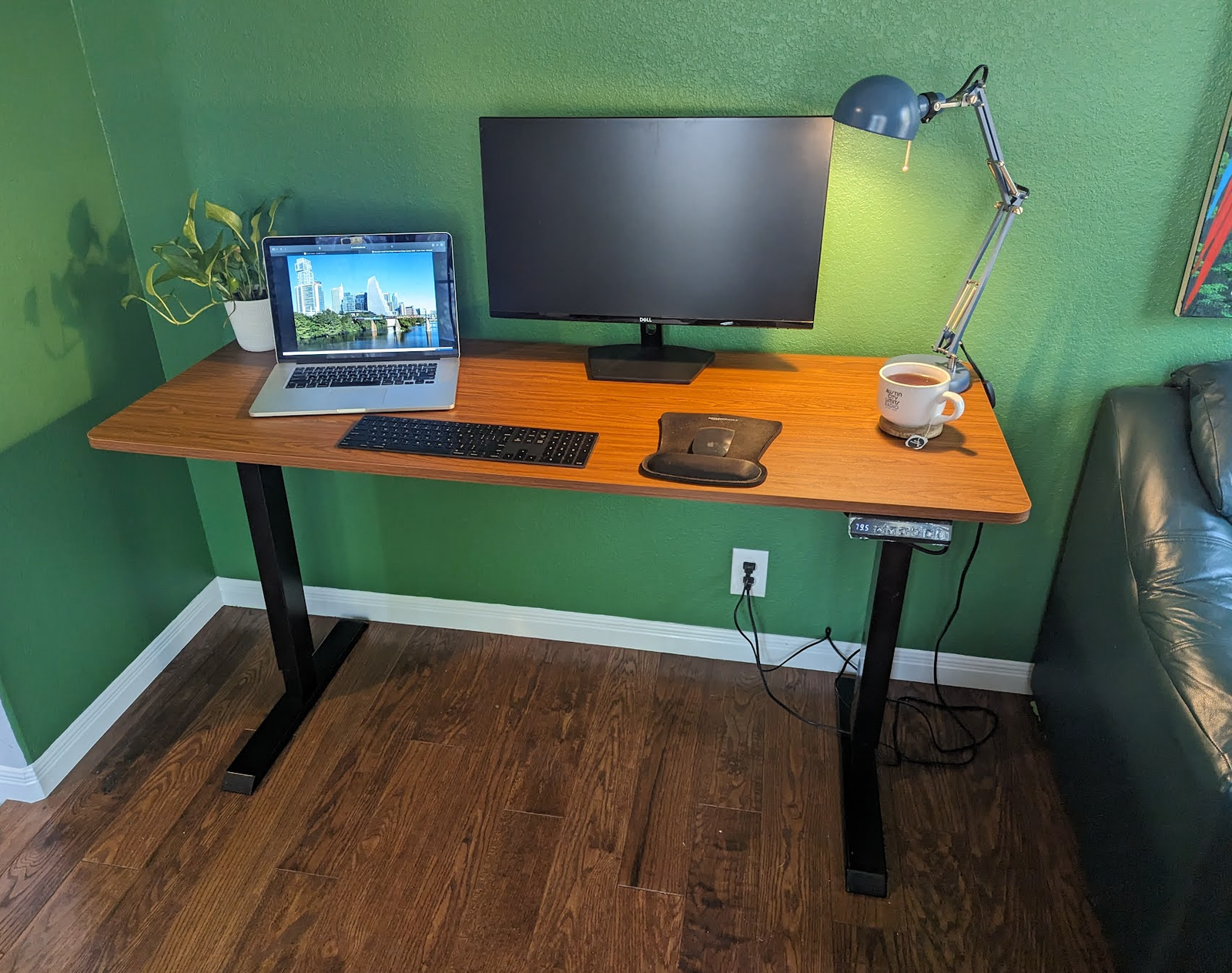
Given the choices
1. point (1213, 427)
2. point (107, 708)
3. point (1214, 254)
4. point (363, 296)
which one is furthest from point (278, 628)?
point (1214, 254)

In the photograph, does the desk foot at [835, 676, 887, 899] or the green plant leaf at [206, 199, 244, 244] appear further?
the green plant leaf at [206, 199, 244, 244]

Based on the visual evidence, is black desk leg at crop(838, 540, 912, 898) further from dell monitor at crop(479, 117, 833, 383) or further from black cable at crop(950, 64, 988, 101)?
black cable at crop(950, 64, 988, 101)

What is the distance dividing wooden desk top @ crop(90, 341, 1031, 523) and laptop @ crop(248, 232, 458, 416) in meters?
0.08

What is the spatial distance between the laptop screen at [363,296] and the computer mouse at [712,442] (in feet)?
2.05

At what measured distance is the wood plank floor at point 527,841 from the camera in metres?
1.60

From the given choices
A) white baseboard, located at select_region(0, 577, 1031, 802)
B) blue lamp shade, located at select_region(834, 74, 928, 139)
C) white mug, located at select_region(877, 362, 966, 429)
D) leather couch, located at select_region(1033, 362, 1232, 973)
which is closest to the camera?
leather couch, located at select_region(1033, 362, 1232, 973)

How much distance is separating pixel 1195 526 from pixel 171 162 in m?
2.08

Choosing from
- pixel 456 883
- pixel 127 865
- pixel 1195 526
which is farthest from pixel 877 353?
pixel 127 865

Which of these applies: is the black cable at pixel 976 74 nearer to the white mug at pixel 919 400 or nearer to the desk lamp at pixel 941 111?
the desk lamp at pixel 941 111

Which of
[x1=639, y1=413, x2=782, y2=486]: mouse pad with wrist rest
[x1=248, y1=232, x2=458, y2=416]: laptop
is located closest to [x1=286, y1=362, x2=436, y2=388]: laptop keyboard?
[x1=248, y1=232, x2=458, y2=416]: laptop

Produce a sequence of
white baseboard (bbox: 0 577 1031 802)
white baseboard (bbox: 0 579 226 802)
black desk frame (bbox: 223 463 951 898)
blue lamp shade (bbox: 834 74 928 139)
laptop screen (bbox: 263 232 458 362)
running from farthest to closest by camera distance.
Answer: white baseboard (bbox: 0 577 1031 802) → white baseboard (bbox: 0 579 226 802) → laptop screen (bbox: 263 232 458 362) → black desk frame (bbox: 223 463 951 898) → blue lamp shade (bbox: 834 74 928 139)

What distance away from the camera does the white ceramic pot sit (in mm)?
1855

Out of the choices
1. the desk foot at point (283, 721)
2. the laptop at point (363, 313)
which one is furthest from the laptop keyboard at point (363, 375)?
the desk foot at point (283, 721)

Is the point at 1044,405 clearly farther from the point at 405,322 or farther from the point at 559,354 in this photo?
the point at 405,322
